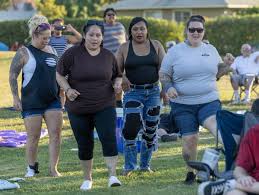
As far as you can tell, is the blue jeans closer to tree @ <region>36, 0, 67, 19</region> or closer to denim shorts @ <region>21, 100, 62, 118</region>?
denim shorts @ <region>21, 100, 62, 118</region>

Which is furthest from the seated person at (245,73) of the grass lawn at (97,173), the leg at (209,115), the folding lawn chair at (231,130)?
the folding lawn chair at (231,130)

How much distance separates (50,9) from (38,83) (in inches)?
1694

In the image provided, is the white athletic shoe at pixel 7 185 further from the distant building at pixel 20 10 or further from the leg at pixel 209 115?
the distant building at pixel 20 10

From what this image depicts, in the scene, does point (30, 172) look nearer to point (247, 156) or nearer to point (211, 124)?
point (211, 124)

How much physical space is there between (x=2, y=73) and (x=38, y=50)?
1734cm

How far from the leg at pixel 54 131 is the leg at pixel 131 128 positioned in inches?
31.0

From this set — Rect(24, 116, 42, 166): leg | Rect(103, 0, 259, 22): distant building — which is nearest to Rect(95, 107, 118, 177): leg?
Rect(24, 116, 42, 166): leg

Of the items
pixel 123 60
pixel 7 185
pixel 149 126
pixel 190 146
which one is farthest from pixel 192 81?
pixel 7 185

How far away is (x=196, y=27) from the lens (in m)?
7.43

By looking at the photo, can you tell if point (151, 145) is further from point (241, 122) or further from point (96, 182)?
point (241, 122)

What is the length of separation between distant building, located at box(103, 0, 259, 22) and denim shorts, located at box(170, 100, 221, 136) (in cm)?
3568

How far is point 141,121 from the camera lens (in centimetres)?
825

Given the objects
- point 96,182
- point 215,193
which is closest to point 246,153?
point 215,193

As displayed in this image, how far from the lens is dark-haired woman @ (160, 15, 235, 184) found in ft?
24.5
